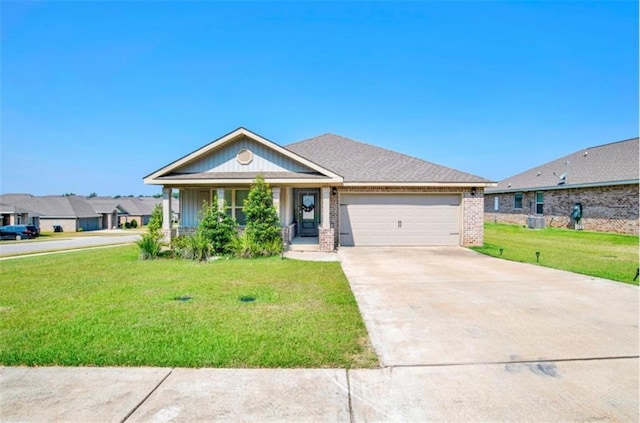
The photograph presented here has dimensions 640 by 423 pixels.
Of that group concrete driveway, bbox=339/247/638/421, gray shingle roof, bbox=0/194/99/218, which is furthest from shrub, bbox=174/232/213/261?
gray shingle roof, bbox=0/194/99/218

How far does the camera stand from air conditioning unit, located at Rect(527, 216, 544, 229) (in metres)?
23.0

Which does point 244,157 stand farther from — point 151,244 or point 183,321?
point 183,321

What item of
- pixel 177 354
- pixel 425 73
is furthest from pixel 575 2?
pixel 177 354

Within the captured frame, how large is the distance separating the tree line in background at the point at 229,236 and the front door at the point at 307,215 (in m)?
4.92

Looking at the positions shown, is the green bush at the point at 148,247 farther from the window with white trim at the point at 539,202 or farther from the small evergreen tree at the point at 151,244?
the window with white trim at the point at 539,202

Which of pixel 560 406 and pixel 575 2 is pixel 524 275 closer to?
pixel 560 406

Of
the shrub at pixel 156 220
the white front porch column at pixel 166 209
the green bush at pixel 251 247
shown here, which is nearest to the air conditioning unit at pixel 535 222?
the green bush at pixel 251 247

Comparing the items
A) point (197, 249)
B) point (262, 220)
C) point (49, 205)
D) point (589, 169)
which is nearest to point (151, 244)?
point (197, 249)

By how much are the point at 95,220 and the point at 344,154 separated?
179 feet

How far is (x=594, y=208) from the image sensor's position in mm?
20328

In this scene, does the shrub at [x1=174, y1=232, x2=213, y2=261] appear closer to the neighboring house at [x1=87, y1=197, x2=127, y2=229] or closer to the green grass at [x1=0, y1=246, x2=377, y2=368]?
the green grass at [x1=0, y1=246, x2=377, y2=368]

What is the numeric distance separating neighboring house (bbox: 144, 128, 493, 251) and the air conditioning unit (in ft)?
37.4

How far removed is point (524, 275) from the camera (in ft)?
27.7

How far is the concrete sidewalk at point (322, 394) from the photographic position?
2865 mm
